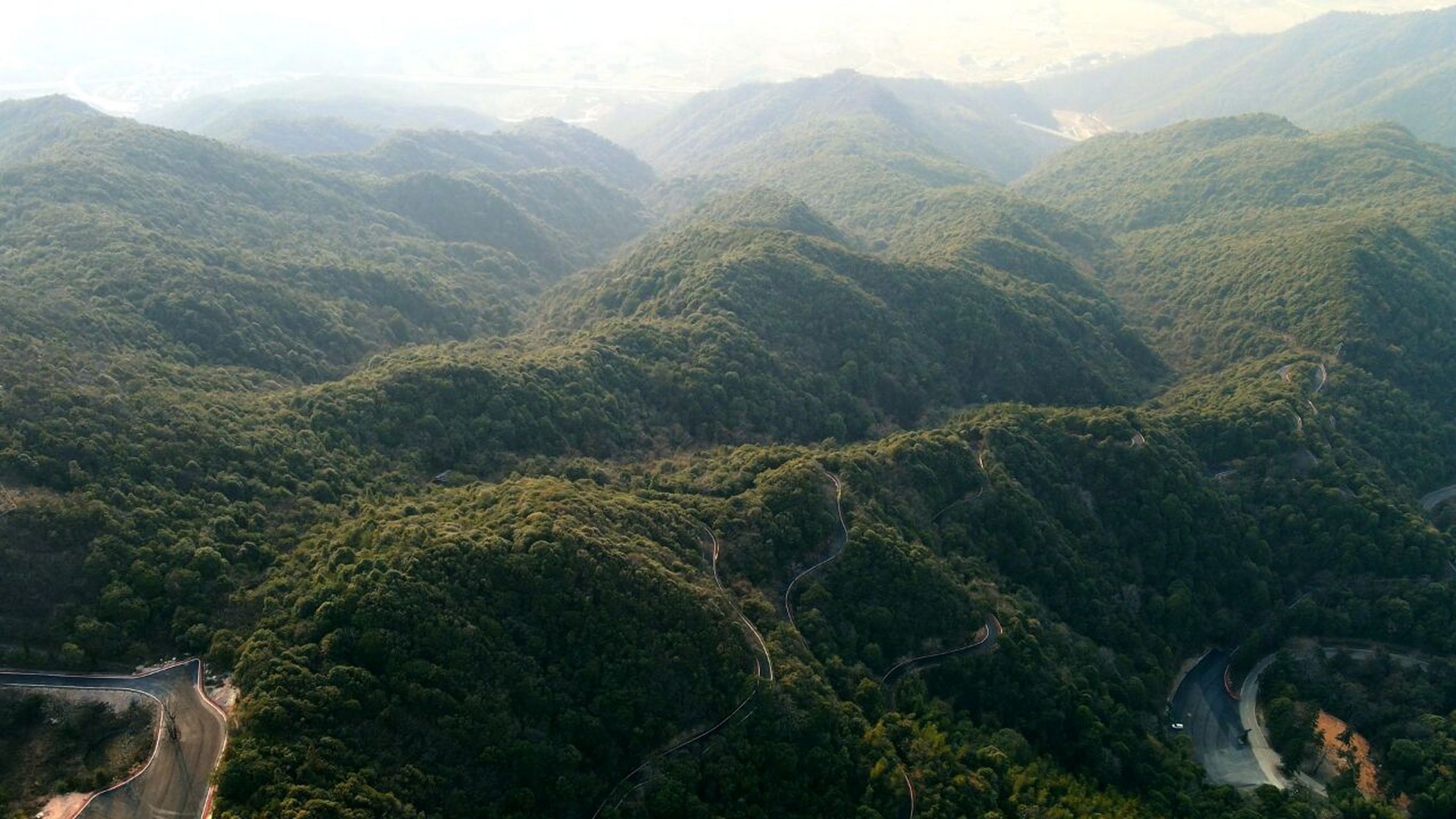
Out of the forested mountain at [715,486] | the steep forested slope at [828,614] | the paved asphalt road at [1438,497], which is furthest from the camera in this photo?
the paved asphalt road at [1438,497]

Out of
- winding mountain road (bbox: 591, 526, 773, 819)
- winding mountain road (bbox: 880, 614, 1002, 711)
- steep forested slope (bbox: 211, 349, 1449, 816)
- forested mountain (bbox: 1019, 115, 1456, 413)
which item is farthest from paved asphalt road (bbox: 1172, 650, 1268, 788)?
forested mountain (bbox: 1019, 115, 1456, 413)

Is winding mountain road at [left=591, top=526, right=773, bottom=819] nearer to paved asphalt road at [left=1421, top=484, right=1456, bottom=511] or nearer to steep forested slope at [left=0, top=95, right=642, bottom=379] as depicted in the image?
steep forested slope at [left=0, top=95, right=642, bottom=379]

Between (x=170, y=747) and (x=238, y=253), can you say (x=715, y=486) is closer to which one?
(x=170, y=747)

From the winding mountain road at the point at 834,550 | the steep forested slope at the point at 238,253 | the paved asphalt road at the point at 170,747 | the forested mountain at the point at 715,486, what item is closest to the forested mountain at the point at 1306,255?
the forested mountain at the point at 715,486

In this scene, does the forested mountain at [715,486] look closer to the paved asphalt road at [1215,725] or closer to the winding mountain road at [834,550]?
the winding mountain road at [834,550]

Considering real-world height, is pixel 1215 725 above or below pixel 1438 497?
below

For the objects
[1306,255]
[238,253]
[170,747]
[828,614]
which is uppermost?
[238,253]

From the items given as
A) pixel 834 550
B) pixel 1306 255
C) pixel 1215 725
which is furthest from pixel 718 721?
pixel 1306 255
